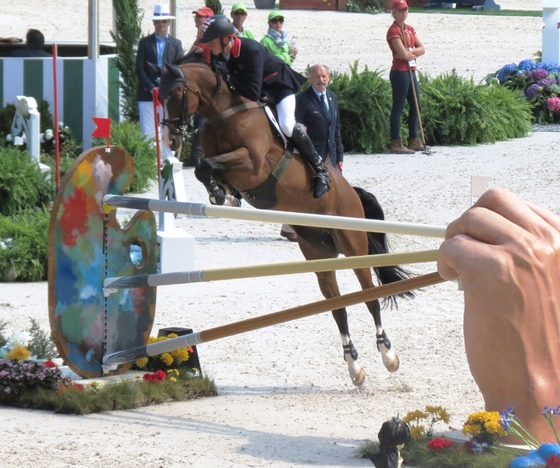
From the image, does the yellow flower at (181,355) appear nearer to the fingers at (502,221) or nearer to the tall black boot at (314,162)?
the tall black boot at (314,162)

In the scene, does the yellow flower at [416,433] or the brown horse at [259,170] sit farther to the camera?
the brown horse at [259,170]

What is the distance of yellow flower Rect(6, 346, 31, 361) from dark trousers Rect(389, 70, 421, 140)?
9.02 meters

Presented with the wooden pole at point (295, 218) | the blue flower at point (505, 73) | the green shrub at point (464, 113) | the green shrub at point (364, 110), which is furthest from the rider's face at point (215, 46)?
the blue flower at point (505, 73)

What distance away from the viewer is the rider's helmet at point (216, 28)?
21.2ft

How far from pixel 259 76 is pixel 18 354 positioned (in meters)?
2.38

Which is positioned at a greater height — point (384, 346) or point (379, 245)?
point (379, 245)

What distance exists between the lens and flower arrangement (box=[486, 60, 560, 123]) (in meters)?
16.9

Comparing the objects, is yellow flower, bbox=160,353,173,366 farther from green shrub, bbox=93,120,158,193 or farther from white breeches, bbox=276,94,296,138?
green shrub, bbox=93,120,158,193

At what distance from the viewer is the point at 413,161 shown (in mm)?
14000

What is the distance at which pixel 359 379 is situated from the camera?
6.48 metres

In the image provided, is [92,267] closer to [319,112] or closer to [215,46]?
[215,46]

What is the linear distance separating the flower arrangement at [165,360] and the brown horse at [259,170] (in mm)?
1046

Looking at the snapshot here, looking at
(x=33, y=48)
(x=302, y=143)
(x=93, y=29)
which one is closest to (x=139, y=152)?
(x=93, y=29)

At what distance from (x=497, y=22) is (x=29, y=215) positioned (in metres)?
22.7
